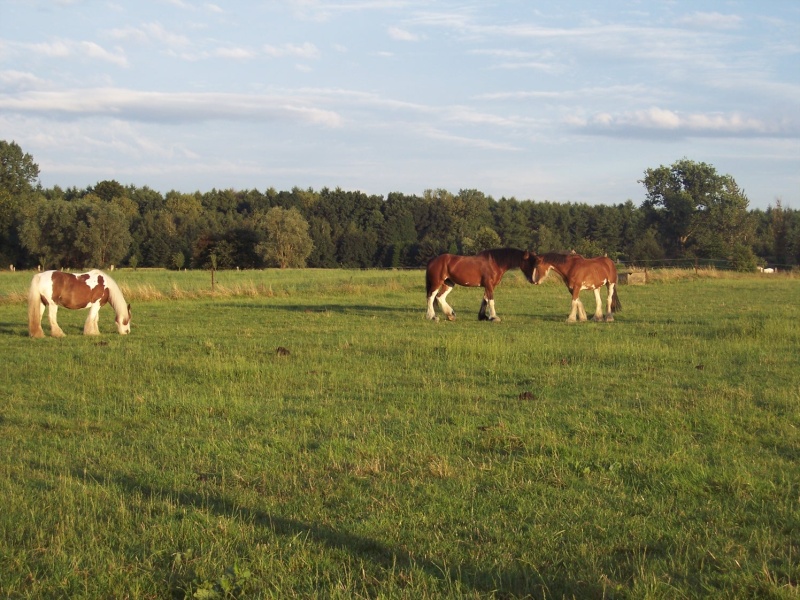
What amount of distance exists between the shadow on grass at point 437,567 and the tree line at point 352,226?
47504mm

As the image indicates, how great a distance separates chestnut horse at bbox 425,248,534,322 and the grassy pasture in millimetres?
5568

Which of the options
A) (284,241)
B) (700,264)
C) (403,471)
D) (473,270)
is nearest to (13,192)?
(284,241)

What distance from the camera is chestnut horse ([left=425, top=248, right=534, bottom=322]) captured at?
18469 millimetres

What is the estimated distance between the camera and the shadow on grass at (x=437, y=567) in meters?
3.74

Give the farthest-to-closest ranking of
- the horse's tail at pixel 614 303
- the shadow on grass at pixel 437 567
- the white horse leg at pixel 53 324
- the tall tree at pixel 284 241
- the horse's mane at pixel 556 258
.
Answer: the tall tree at pixel 284 241 < the horse's tail at pixel 614 303 < the horse's mane at pixel 556 258 < the white horse leg at pixel 53 324 < the shadow on grass at pixel 437 567

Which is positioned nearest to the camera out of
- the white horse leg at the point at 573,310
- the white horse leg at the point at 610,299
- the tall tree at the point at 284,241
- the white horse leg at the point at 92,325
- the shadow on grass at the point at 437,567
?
the shadow on grass at the point at 437,567

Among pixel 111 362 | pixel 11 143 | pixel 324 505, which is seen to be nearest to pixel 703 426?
pixel 324 505

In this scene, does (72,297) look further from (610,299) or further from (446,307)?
(610,299)

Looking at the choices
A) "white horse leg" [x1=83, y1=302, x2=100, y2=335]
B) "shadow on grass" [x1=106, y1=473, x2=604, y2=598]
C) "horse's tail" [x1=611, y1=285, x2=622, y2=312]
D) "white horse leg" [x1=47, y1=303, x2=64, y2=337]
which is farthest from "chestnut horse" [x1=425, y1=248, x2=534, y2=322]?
"shadow on grass" [x1=106, y1=473, x2=604, y2=598]

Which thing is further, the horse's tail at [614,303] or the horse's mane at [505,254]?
the horse's tail at [614,303]

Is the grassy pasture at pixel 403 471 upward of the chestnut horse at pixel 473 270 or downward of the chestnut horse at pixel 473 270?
downward

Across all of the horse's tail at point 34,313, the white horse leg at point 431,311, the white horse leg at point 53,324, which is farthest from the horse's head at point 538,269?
the horse's tail at point 34,313

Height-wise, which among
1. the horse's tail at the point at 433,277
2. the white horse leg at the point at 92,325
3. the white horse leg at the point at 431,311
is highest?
the horse's tail at the point at 433,277

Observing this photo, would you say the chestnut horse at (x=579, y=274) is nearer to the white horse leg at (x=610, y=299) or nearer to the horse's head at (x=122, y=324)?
the white horse leg at (x=610, y=299)
